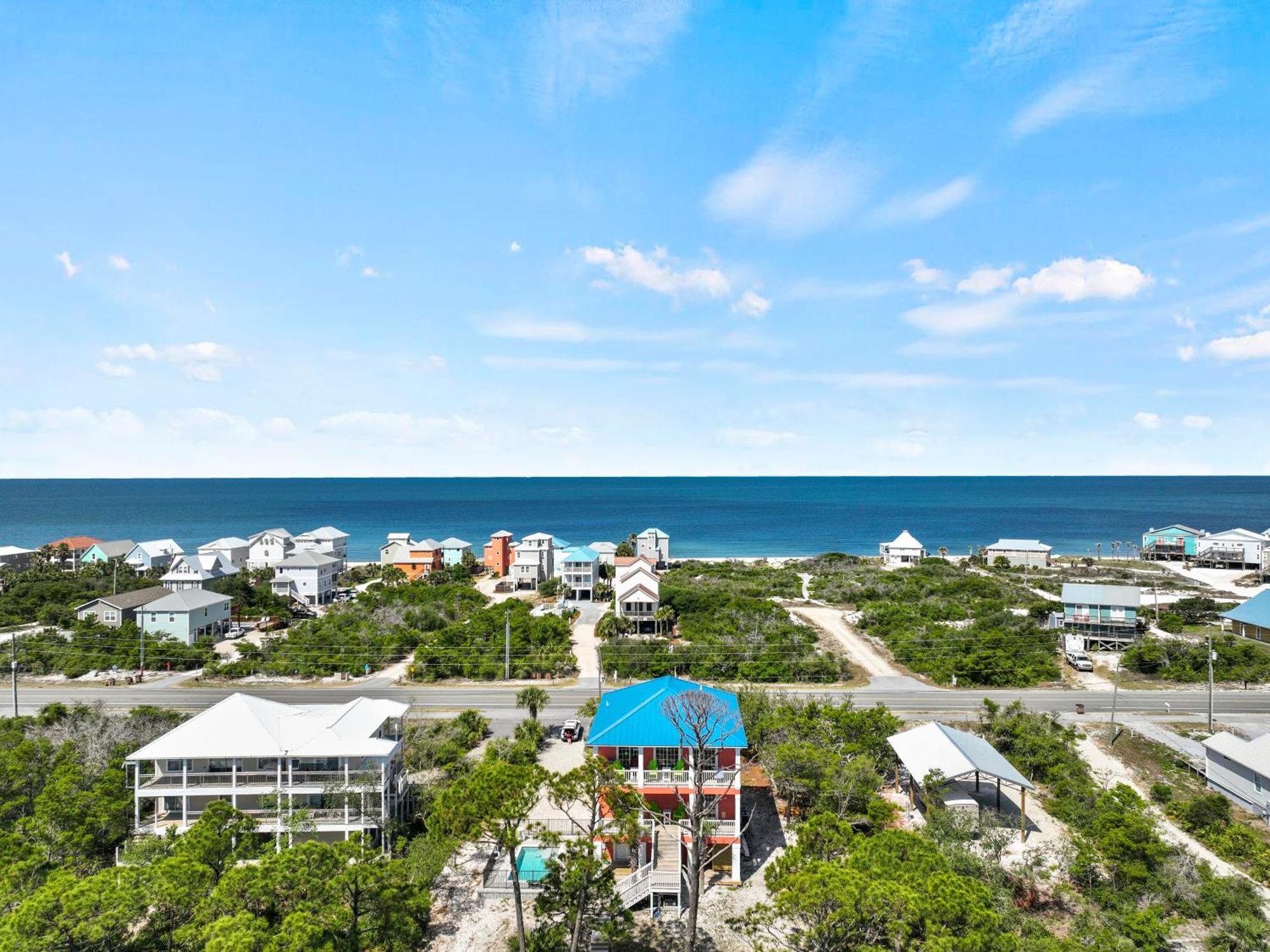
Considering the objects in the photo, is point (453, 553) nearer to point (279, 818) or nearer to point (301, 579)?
point (301, 579)

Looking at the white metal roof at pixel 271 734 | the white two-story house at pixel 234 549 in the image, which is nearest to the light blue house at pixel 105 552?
the white two-story house at pixel 234 549

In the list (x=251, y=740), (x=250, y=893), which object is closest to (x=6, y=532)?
(x=251, y=740)

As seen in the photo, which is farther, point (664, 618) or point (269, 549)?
point (269, 549)

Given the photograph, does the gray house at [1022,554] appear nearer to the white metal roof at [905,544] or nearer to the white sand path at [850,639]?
the white metal roof at [905,544]

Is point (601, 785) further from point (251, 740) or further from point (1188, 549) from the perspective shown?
point (1188, 549)

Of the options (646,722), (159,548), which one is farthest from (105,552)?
(646,722)
